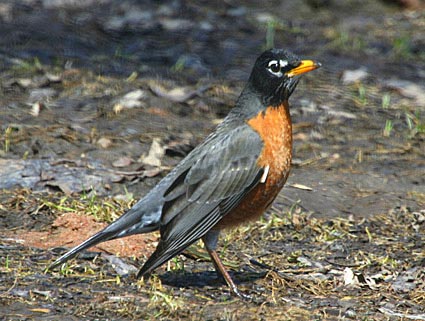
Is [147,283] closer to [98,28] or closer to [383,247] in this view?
[383,247]

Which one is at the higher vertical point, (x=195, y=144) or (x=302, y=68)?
(x=302, y=68)

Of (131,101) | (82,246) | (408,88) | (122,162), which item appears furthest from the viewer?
(408,88)

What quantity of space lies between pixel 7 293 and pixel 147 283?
29.8 inches

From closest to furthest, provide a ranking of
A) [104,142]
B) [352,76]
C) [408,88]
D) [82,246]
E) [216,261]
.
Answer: [82,246], [216,261], [104,142], [408,88], [352,76]

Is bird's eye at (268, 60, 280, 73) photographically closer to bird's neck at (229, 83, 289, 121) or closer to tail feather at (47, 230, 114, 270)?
bird's neck at (229, 83, 289, 121)

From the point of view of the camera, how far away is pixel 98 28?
35.3 ft

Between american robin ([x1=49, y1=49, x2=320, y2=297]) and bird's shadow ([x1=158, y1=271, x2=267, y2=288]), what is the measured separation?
12 cm

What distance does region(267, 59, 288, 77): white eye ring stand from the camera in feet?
17.8

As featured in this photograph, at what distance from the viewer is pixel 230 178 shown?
→ 17.1 ft

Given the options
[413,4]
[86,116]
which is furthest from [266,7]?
[86,116]

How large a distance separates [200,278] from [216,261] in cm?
18

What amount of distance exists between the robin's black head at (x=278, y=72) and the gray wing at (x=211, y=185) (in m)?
0.25

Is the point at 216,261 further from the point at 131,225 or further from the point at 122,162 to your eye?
the point at 122,162

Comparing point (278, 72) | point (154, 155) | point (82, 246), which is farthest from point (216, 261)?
point (154, 155)
